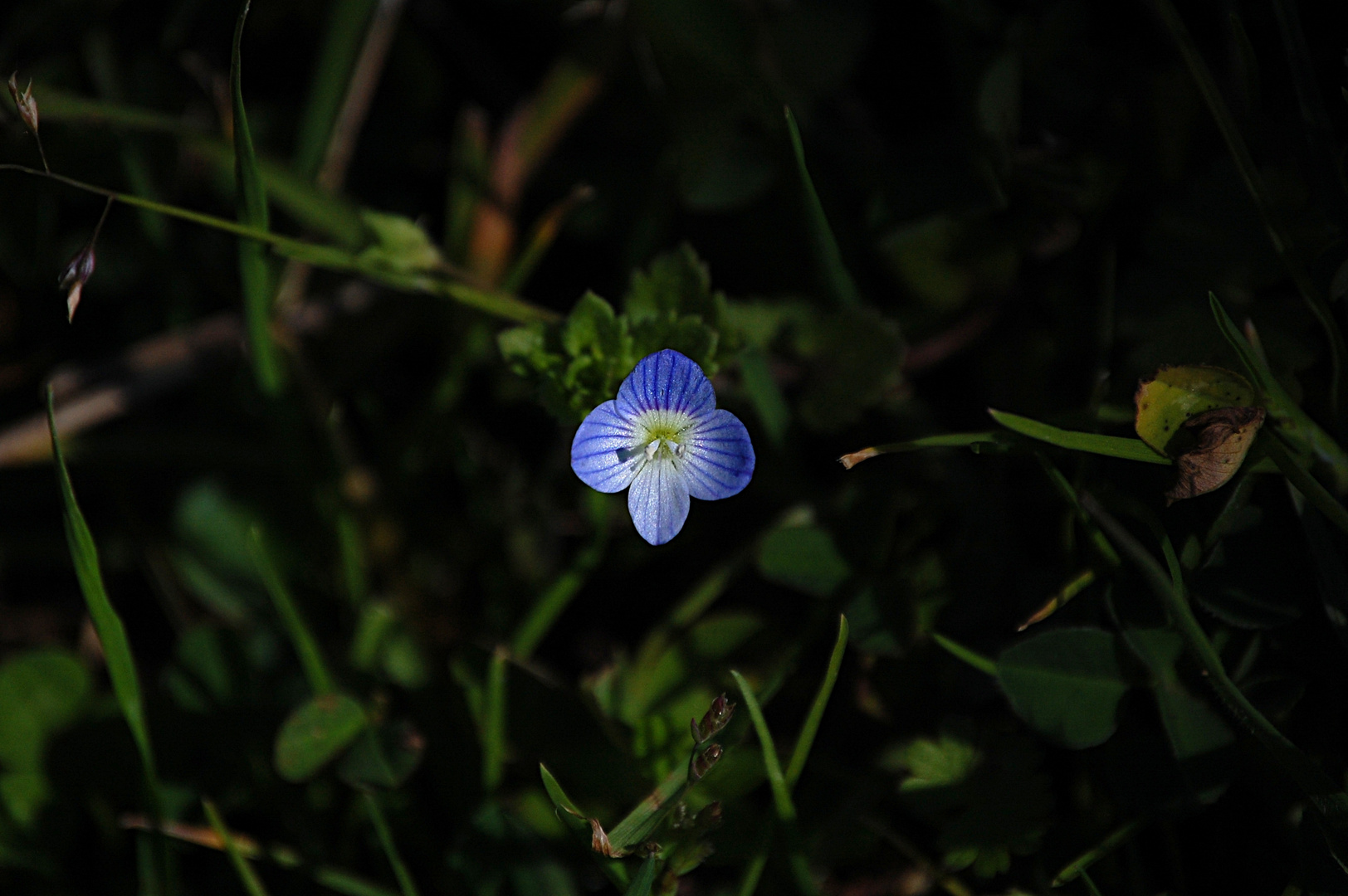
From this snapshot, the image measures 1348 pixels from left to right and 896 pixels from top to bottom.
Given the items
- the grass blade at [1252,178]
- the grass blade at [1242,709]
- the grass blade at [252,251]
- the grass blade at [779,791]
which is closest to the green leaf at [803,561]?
the grass blade at [779,791]

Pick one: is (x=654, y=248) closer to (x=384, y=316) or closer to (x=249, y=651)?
(x=384, y=316)

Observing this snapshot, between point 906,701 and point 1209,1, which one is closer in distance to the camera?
point 906,701

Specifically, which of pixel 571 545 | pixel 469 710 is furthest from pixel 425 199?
pixel 469 710

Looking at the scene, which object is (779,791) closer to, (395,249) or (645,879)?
(645,879)

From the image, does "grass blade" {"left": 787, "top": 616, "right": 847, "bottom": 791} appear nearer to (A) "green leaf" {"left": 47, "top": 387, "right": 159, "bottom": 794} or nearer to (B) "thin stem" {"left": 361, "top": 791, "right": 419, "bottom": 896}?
(B) "thin stem" {"left": 361, "top": 791, "right": 419, "bottom": 896}

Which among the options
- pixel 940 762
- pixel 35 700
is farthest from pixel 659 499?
pixel 35 700

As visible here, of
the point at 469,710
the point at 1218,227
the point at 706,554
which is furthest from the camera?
the point at 706,554

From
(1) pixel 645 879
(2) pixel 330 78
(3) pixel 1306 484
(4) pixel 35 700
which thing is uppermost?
(2) pixel 330 78
